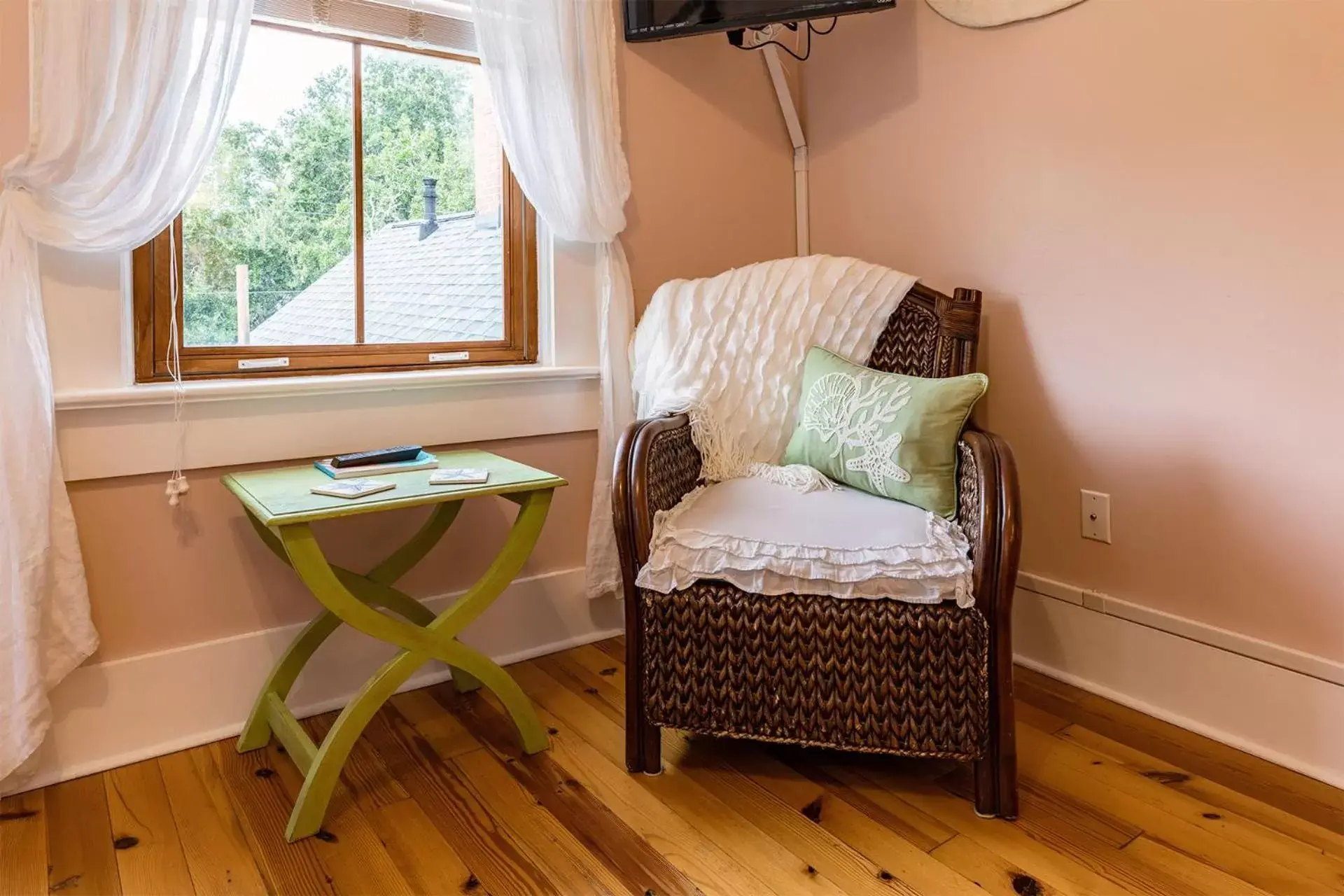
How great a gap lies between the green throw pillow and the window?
787mm

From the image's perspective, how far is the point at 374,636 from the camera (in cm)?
153

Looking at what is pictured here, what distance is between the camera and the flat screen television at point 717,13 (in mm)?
2023

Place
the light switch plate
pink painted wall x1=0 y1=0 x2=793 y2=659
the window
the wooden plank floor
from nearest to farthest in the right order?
1. the wooden plank floor
2. pink painted wall x1=0 y1=0 x2=793 y2=659
3. the window
4. the light switch plate

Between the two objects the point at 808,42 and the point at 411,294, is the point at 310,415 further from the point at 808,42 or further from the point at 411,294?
the point at 808,42

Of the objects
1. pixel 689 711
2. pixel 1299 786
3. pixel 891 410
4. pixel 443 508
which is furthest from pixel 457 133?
pixel 1299 786

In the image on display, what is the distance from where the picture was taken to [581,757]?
171 centimetres

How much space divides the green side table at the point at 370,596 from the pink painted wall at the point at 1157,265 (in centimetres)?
122

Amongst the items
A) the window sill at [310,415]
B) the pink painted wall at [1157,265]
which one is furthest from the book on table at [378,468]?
the pink painted wall at [1157,265]

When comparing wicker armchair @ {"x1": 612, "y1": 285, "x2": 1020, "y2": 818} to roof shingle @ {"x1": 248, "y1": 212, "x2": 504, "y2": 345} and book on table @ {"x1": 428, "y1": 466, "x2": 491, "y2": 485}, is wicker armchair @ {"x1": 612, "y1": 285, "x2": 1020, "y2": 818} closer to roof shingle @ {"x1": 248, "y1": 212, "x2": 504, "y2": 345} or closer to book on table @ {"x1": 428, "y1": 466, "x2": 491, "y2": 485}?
book on table @ {"x1": 428, "y1": 466, "x2": 491, "y2": 485}

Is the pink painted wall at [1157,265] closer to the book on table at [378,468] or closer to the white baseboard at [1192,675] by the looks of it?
the white baseboard at [1192,675]

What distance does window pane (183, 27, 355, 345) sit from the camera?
1819 millimetres

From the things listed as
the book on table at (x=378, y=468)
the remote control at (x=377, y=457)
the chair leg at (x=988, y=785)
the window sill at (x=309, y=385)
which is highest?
the window sill at (x=309, y=385)

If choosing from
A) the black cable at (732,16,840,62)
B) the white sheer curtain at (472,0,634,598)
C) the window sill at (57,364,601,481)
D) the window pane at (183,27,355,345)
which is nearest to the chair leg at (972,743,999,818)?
the white sheer curtain at (472,0,634,598)

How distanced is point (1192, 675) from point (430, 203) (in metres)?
2.02
